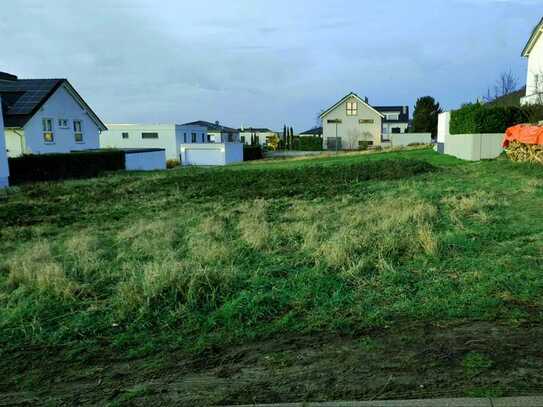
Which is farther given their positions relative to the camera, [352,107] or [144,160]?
[352,107]

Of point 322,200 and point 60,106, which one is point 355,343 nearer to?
point 322,200

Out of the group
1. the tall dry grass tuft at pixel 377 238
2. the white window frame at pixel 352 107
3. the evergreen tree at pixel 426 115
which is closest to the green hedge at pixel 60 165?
the tall dry grass tuft at pixel 377 238

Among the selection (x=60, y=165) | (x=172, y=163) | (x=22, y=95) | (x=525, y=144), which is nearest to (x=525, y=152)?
(x=525, y=144)

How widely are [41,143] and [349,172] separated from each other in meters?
21.2

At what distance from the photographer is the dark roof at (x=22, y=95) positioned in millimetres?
27062

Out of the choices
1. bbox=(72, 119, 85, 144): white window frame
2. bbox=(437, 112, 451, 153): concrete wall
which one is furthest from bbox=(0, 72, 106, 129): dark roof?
bbox=(437, 112, 451, 153): concrete wall

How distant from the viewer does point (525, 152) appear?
15.7 meters

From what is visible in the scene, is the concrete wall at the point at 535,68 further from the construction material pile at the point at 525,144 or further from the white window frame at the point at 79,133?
the white window frame at the point at 79,133

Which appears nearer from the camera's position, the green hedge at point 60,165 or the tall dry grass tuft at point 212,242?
the tall dry grass tuft at point 212,242

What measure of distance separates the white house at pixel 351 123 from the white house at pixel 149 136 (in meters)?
19.6

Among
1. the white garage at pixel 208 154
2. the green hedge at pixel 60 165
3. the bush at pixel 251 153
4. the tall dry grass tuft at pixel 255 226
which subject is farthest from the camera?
the bush at pixel 251 153

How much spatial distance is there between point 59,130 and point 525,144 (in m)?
28.0

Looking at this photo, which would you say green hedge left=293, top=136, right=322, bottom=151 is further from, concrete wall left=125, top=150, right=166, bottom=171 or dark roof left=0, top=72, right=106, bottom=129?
dark roof left=0, top=72, right=106, bottom=129

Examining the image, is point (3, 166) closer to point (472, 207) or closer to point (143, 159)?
point (143, 159)
